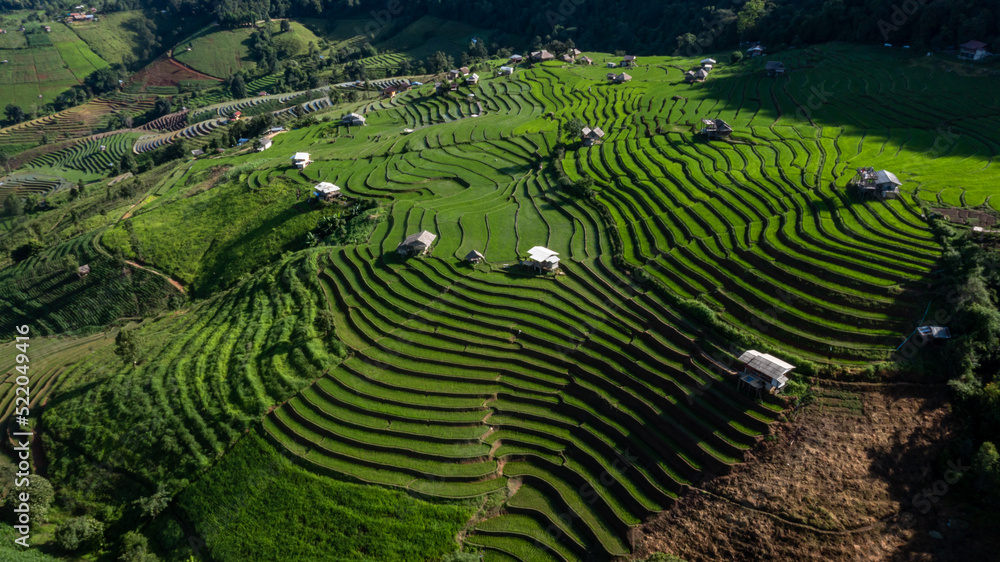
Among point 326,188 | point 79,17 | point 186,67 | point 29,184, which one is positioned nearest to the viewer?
point 326,188

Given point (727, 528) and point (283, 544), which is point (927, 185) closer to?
point (727, 528)

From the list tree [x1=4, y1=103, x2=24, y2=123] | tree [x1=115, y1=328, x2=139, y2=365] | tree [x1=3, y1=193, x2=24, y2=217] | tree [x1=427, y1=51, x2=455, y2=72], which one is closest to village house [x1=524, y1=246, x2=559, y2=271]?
tree [x1=115, y1=328, x2=139, y2=365]

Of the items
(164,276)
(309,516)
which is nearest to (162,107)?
(164,276)

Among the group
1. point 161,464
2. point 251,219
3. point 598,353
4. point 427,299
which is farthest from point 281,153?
point 598,353

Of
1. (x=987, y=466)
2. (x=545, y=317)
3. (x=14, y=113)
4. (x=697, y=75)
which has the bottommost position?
(x=14, y=113)

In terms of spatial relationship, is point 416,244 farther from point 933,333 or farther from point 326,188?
point 933,333

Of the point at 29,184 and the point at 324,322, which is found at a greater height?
the point at 324,322
